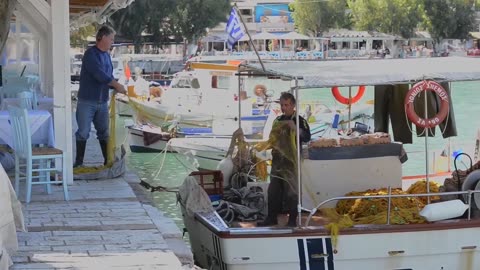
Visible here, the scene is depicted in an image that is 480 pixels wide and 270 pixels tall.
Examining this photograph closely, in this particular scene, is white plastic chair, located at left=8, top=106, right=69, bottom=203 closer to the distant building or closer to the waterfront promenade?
the waterfront promenade

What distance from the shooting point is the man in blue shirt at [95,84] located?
1058 cm

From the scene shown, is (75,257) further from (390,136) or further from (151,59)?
(151,59)

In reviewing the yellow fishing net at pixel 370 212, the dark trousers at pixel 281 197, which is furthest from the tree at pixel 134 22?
→ the dark trousers at pixel 281 197

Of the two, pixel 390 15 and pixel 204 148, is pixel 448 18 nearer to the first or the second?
pixel 390 15

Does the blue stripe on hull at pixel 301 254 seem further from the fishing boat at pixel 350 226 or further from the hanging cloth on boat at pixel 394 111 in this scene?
the hanging cloth on boat at pixel 394 111

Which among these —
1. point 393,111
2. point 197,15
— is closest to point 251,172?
point 393,111

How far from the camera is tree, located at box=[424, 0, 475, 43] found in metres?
84.1

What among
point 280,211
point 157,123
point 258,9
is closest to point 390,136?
point 280,211

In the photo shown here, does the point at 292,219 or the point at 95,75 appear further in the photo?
the point at 95,75

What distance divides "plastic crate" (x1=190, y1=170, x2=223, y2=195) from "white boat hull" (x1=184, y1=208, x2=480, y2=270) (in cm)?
159

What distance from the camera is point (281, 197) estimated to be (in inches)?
334

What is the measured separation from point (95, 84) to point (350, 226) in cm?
398

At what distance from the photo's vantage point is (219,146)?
20812 mm

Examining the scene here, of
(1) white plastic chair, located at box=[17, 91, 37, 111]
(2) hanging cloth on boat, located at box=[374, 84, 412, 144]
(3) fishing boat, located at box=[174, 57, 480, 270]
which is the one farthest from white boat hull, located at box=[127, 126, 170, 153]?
(3) fishing boat, located at box=[174, 57, 480, 270]
